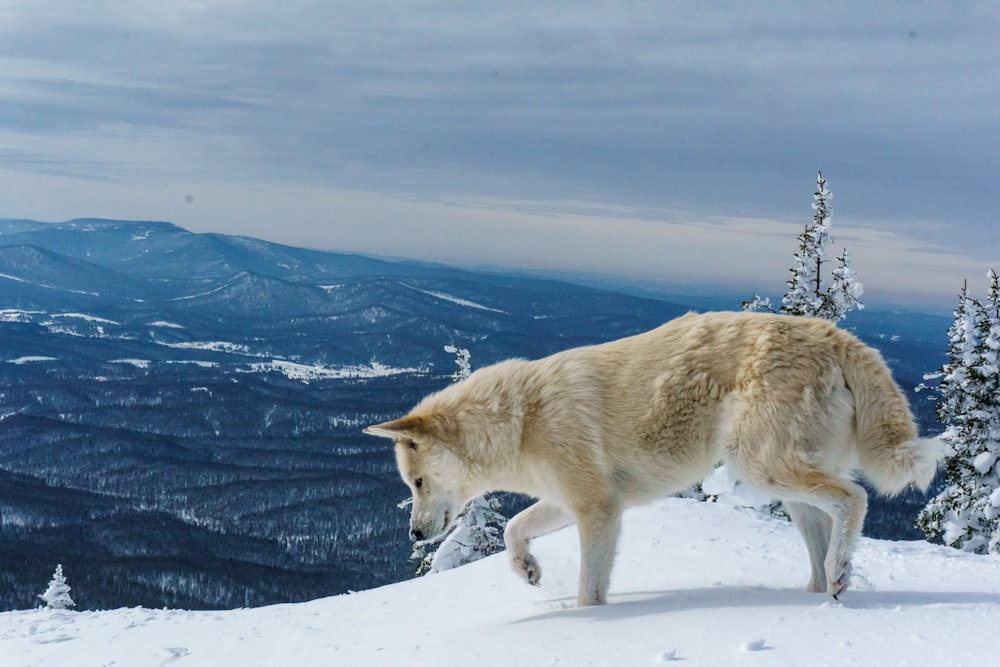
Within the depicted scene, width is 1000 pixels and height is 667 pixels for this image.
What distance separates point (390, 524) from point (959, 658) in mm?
180485

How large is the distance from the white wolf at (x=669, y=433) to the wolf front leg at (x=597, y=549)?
0.01 m

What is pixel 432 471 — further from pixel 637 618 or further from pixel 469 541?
pixel 469 541

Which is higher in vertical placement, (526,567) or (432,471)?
(432,471)

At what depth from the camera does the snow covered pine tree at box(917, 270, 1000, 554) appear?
81.9ft

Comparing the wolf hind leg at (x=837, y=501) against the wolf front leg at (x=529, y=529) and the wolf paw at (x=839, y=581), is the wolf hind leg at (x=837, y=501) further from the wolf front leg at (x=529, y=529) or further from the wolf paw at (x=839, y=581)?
the wolf front leg at (x=529, y=529)

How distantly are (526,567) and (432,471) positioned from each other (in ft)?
4.65

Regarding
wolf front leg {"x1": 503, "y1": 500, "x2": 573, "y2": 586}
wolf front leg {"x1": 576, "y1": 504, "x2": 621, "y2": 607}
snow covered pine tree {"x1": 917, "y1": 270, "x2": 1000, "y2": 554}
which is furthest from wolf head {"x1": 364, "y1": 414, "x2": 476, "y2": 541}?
snow covered pine tree {"x1": 917, "y1": 270, "x2": 1000, "y2": 554}

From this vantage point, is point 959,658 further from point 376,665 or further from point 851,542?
point 376,665

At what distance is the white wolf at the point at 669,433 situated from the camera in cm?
625

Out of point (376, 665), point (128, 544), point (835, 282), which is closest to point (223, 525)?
point (128, 544)

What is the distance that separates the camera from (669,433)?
267 inches

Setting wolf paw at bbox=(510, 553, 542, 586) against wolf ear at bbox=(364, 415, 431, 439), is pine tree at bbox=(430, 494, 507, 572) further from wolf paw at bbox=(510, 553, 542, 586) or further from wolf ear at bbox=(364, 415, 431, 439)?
wolf ear at bbox=(364, 415, 431, 439)

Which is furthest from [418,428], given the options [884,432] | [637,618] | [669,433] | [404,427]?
[884,432]

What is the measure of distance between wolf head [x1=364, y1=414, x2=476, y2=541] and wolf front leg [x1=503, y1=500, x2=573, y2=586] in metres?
0.63
